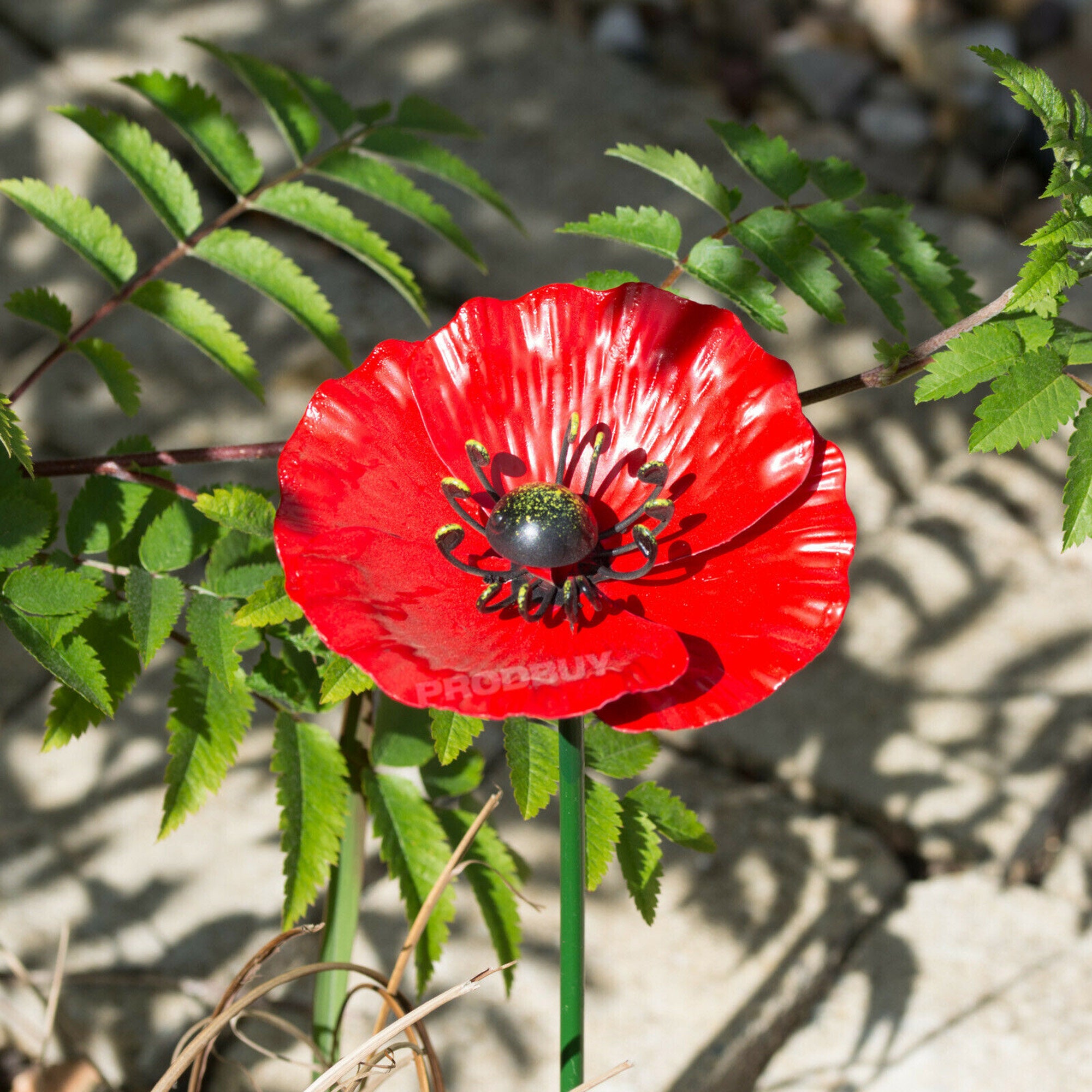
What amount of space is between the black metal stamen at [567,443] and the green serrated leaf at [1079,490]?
43 centimetres

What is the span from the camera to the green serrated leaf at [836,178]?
4.90 ft

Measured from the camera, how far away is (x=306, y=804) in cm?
131

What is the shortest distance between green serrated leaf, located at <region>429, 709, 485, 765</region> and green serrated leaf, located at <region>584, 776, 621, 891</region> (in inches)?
5.4

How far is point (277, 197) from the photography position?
1605 mm

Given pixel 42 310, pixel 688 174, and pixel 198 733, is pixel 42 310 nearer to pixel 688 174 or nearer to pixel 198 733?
pixel 198 733

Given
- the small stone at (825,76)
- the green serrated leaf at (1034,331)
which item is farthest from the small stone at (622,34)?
the green serrated leaf at (1034,331)

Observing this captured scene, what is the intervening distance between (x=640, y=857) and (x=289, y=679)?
422 mm

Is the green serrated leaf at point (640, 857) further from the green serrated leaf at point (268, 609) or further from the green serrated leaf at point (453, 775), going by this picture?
the green serrated leaf at point (268, 609)

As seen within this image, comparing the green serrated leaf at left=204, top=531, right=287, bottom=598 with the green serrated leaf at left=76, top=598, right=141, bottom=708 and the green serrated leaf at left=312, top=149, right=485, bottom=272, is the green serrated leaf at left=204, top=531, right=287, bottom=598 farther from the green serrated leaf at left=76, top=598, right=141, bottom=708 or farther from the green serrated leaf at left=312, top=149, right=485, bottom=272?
the green serrated leaf at left=312, top=149, right=485, bottom=272

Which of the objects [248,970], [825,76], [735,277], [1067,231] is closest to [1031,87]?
[1067,231]


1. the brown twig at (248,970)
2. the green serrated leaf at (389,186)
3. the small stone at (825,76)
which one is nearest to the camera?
the brown twig at (248,970)

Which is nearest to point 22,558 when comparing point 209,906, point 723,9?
point 209,906

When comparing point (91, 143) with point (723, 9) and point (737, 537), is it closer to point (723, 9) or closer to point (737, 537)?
point (723, 9)

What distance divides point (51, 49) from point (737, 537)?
353 centimetres
